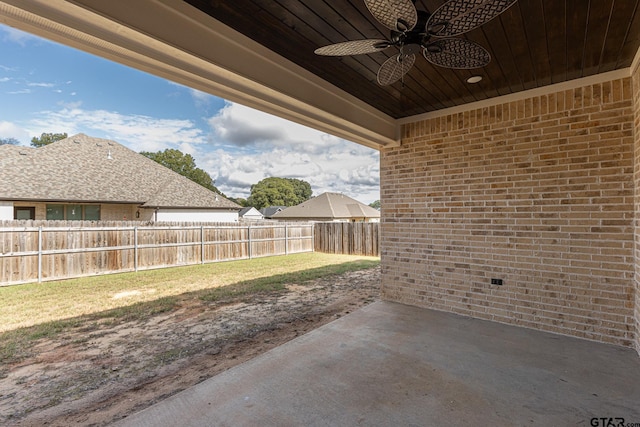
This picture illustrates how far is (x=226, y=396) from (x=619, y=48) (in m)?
4.41

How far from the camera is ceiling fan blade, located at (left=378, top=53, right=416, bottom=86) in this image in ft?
7.32

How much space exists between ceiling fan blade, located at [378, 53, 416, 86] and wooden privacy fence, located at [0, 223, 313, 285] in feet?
27.1

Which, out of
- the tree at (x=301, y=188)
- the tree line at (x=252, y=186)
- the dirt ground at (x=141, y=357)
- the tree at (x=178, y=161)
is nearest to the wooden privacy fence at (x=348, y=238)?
the dirt ground at (x=141, y=357)

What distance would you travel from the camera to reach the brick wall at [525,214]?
10.0 feet

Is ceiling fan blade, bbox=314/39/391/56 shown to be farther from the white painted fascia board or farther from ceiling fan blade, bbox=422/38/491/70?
the white painted fascia board

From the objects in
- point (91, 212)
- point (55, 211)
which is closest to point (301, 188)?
point (91, 212)

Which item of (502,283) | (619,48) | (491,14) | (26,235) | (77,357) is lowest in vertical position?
(77,357)

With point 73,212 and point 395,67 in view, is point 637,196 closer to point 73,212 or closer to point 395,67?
point 395,67

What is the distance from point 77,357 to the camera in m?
3.02

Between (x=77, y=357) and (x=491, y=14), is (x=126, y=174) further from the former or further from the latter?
(x=491, y=14)

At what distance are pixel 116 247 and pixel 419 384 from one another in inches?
331

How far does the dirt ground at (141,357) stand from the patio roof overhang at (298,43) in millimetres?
2506

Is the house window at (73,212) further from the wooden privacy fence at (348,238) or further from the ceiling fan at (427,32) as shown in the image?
the ceiling fan at (427,32)

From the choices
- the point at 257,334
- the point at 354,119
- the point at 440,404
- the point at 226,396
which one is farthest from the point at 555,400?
the point at 354,119
